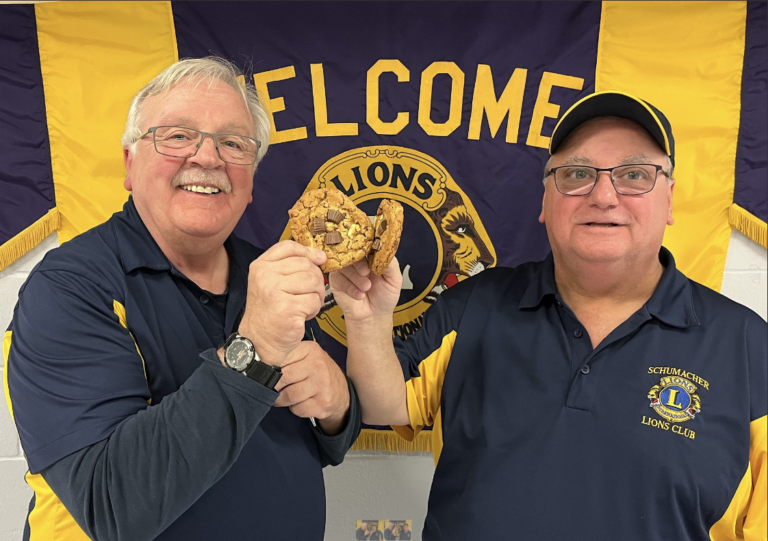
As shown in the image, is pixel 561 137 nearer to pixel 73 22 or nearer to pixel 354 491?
pixel 354 491

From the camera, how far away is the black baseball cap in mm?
1369

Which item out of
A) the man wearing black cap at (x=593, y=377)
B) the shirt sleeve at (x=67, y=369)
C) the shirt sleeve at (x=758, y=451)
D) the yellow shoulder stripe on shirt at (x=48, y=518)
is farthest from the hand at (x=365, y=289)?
the shirt sleeve at (x=758, y=451)

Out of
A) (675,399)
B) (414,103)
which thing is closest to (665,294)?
(675,399)

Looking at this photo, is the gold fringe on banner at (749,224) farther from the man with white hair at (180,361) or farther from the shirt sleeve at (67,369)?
the shirt sleeve at (67,369)

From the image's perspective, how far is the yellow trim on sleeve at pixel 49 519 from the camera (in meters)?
1.16

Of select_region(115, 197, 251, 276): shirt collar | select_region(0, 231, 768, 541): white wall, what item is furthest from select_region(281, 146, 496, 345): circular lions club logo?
select_region(115, 197, 251, 276): shirt collar

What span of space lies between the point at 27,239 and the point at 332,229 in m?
1.23

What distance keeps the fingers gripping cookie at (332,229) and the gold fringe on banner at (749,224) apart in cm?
131

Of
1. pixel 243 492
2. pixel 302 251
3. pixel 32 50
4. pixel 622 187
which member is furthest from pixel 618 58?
pixel 32 50

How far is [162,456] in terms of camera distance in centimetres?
96

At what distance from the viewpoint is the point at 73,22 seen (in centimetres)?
181

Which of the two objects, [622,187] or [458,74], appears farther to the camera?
[458,74]

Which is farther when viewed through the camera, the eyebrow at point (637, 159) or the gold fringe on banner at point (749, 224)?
the gold fringe on banner at point (749, 224)

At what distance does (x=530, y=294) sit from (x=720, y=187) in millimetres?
842
